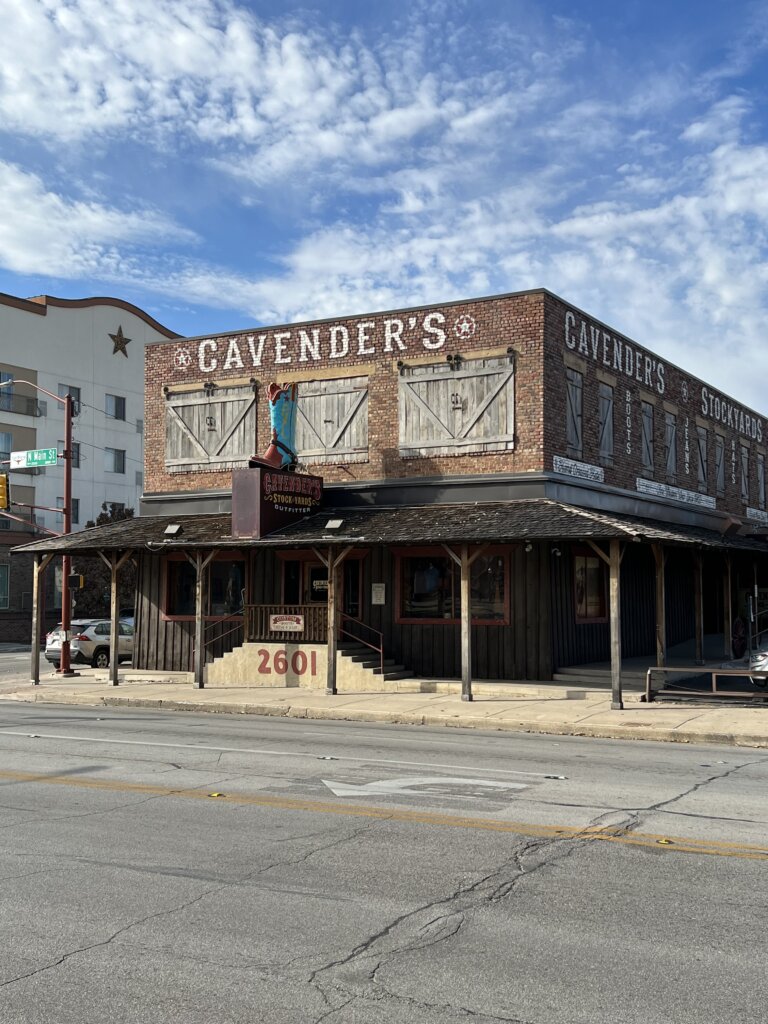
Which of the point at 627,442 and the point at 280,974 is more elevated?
the point at 627,442

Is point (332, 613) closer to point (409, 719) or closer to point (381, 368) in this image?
point (409, 719)

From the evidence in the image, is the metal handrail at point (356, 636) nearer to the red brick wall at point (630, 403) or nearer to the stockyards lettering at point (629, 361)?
the red brick wall at point (630, 403)

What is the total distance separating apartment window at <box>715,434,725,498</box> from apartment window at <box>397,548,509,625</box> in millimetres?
12808

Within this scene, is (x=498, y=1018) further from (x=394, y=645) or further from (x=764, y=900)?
(x=394, y=645)

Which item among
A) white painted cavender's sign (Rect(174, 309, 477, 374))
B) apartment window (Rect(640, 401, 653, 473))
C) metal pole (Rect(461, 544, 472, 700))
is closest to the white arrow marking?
metal pole (Rect(461, 544, 472, 700))

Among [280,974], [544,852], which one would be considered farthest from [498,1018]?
[544,852]

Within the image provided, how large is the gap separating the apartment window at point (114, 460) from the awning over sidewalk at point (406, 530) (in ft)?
104

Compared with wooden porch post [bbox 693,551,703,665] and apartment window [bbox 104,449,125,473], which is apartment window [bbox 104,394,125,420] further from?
wooden porch post [bbox 693,551,703,665]

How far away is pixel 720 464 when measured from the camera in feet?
106

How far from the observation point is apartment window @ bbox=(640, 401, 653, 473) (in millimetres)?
26984

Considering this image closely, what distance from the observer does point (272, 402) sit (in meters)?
24.8

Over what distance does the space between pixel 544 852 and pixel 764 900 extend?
5.63 ft

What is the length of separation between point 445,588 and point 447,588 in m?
0.05

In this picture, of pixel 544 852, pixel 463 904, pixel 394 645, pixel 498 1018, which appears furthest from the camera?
pixel 394 645
